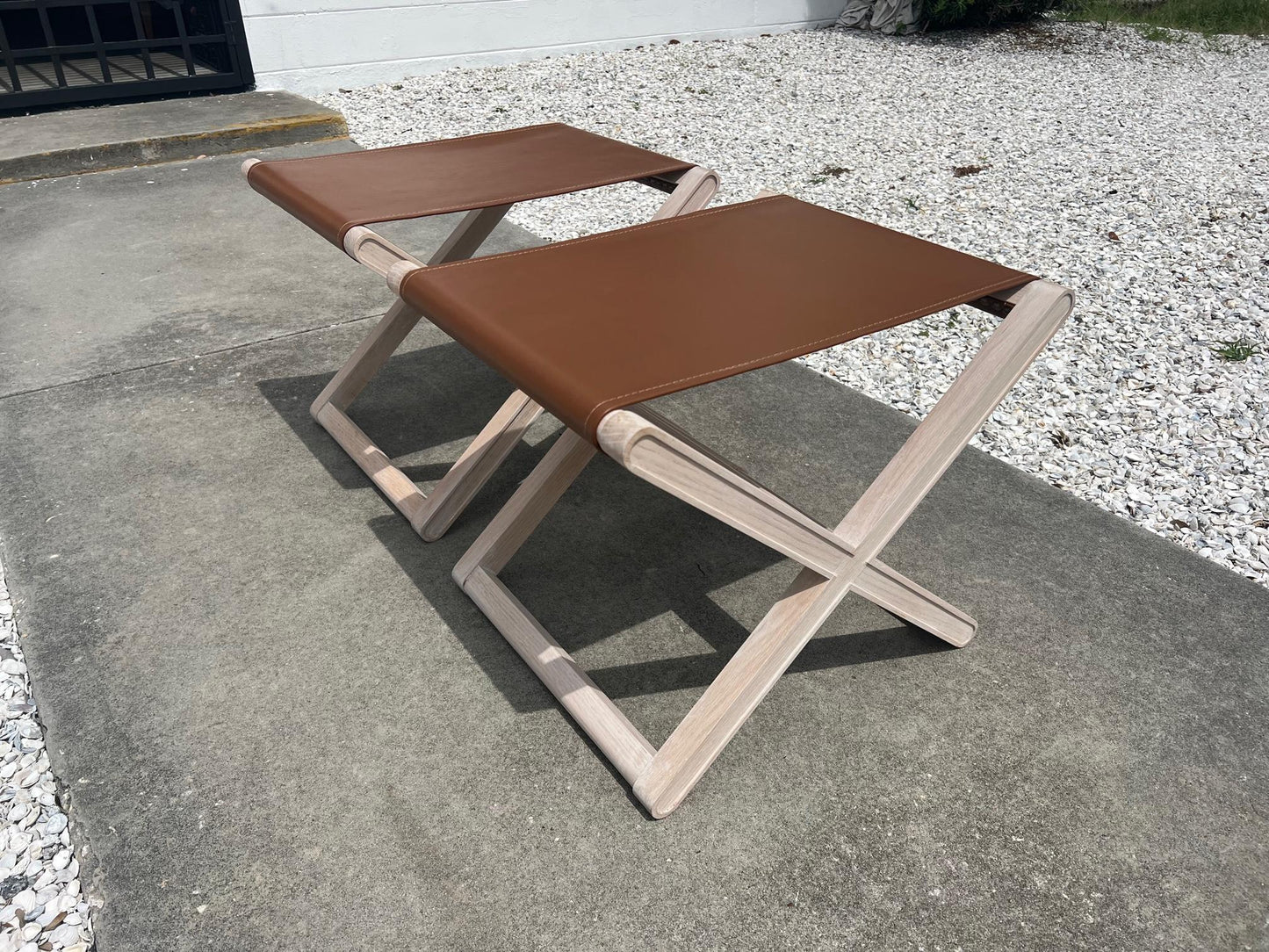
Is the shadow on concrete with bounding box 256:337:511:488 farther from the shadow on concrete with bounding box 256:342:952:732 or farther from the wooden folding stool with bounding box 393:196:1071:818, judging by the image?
the wooden folding stool with bounding box 393:196:1071:818

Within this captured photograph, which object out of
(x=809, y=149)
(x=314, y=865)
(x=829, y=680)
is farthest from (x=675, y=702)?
(x=809, y=149)

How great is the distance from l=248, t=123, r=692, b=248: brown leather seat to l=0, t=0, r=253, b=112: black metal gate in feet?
11.9

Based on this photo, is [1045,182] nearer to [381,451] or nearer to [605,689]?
[381,451]

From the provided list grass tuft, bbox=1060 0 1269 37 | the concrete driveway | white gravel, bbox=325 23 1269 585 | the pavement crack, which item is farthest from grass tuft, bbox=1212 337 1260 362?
grass tuft, bbox=1060 0 1269 37

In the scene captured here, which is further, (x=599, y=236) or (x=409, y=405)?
(x=409, y=405)

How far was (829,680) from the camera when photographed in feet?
5.93

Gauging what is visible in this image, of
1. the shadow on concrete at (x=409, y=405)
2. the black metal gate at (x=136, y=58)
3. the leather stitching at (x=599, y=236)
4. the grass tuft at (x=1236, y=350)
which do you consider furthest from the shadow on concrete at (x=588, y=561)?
the black metal gate at (x=136, y=58)

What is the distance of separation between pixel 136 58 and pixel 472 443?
18.4 ft

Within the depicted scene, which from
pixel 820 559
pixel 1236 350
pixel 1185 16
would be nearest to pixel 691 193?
pixel 820 559

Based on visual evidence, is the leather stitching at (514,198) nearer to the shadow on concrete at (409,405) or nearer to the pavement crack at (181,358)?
the shadow on concrete at (409,405)

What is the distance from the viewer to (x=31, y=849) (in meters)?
1.43

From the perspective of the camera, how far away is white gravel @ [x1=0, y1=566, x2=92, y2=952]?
1.32m

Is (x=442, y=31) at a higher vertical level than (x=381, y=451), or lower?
higher

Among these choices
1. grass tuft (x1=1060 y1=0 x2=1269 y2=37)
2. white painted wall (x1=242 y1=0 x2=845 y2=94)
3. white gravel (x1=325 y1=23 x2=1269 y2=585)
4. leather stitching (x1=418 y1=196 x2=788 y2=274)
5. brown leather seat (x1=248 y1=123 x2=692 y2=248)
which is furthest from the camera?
grass tuft (x1=1060 y1=0 x2=1269 y2=37)
